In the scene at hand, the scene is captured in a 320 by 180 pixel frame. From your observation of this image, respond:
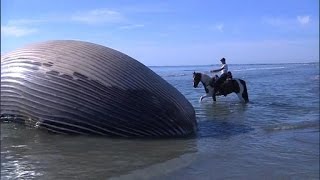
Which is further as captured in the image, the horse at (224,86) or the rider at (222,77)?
the rider at (222,77)

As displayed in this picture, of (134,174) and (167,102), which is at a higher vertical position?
(167,102)

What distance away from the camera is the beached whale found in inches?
287

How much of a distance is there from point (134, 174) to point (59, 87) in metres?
2.67

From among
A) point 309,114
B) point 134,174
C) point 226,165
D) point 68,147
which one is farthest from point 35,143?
point 309,114

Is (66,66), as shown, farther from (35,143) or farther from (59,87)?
(35,143)

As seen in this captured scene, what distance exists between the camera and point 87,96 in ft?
23.9

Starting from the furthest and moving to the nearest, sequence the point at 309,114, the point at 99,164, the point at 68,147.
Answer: the point at 309,114, the point at 68,147, the point at 99,164

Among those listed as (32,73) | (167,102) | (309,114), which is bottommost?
(309,114)

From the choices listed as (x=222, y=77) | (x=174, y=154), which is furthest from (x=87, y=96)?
(x=222, y=77)

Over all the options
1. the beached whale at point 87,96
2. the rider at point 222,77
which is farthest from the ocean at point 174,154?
the rider at point 222,77

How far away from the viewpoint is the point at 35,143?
22.0 ft

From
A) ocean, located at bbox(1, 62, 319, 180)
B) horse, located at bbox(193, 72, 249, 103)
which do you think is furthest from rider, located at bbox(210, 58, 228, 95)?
ocean, located at bbox(1, 62, 319, 180)

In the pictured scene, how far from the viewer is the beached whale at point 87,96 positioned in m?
7.28

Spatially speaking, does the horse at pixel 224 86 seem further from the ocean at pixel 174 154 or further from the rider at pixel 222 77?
the ocean at pixel 174 154
